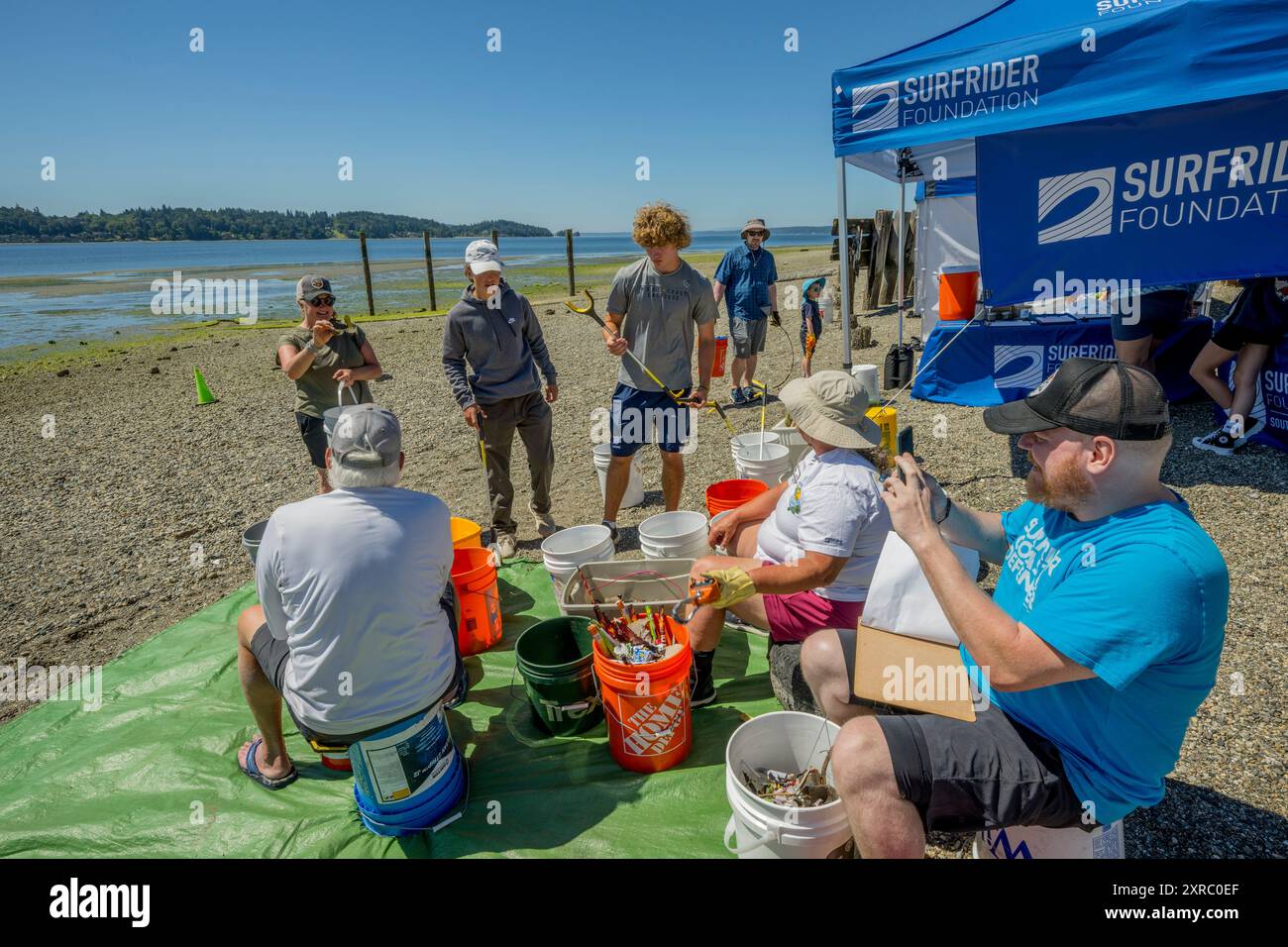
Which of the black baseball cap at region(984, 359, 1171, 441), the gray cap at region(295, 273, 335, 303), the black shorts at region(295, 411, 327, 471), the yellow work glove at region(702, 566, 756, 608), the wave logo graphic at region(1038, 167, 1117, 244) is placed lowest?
the yellow work glove at region(702, 566, 756, 608)

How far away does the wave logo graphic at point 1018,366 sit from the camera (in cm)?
703

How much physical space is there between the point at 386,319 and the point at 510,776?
18.5m

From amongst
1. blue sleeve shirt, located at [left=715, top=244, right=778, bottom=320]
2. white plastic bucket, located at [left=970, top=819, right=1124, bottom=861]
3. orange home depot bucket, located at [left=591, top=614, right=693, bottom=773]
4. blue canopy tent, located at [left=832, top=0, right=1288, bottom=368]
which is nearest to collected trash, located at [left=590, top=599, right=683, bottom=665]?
orange home depot bucket, located at [left=591, top=614, right=693, bottom=773]

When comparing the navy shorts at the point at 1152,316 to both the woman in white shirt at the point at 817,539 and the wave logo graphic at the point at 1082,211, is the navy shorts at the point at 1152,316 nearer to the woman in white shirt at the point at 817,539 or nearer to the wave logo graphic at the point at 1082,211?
the wave logo graphic at the point at 1082,211

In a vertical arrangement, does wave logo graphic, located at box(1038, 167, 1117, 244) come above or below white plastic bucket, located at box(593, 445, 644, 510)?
above

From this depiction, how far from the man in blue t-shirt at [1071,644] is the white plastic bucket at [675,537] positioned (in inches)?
74.4

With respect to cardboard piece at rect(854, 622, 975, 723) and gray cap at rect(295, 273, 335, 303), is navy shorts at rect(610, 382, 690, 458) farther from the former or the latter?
cardboard piece at rect(854, 622, 975, 723)

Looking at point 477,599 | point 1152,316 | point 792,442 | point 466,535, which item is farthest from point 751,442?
point 1152,316

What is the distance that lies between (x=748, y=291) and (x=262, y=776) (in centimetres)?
727

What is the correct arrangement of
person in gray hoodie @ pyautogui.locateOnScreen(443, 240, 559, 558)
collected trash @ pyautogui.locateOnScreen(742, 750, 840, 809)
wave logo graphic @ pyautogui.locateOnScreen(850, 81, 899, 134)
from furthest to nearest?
wave logo graphic @ pyautogui.locateOnScreen(850, 81, 899, 134), person in gray hoodie @ pyautogui.locateOnScreen(443, 240, 559, 558), collected trash @ pyautogui.locateOnScreen(742, 750, 840, 809)

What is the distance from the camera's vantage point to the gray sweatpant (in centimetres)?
475

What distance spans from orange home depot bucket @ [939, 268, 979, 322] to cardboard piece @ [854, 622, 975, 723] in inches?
274

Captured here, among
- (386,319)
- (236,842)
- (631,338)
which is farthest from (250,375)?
(236,842)

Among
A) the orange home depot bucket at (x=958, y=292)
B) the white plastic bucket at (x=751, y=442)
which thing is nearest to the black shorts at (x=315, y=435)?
the white plastic bucket at (x=751, y=442)
